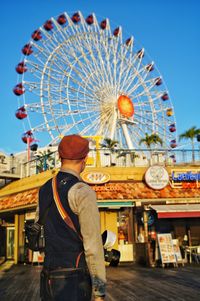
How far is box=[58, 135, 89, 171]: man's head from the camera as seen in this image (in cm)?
242

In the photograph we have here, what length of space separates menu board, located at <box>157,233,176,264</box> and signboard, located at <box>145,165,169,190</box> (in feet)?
8.11

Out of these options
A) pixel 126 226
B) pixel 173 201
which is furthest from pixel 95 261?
pixel 126 226

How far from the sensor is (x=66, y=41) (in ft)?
94.4

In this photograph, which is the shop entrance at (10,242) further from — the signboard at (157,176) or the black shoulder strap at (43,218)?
the black shoulder strap at (43,218)

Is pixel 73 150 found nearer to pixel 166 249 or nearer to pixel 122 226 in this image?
pixel 166 249

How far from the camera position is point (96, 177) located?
52.7 ft

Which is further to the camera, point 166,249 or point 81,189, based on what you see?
point 166,249

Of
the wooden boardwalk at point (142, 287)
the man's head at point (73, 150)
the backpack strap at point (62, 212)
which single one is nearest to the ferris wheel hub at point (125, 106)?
the wooden boardwalk at point (142, 287)

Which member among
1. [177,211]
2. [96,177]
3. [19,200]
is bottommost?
[177,211]

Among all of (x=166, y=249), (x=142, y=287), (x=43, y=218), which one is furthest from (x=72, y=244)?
(x=166, y=249)

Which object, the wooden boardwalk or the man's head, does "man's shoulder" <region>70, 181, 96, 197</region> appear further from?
the wooden boardwalk

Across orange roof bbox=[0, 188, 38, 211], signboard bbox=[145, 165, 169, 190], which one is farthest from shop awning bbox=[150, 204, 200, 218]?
orange roof bbox=[0, 188, 38, 211]

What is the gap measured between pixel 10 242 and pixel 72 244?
21.6 metres

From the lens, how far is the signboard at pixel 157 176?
16.3 m
